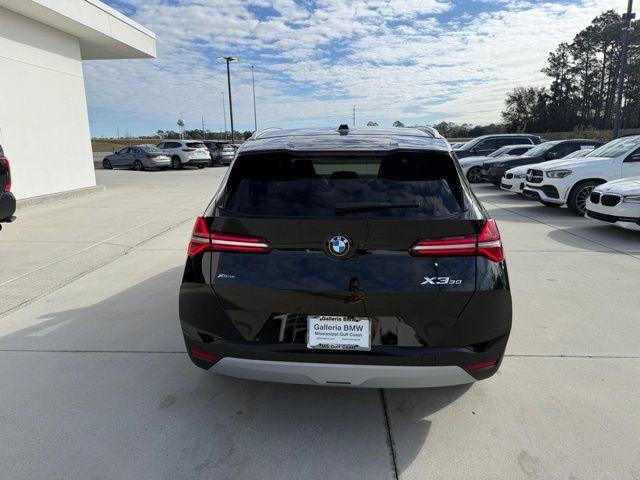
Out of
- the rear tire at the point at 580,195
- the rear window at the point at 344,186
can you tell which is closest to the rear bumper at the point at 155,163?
the rear tire at the point at 580,195

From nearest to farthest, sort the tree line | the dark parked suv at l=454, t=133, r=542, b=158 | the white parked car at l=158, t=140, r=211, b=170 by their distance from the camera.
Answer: the dark parked suv at l=454, t=133, r=542, b=158 < the white parked car at l=158, t=140, r=211, b=170 < the tree line

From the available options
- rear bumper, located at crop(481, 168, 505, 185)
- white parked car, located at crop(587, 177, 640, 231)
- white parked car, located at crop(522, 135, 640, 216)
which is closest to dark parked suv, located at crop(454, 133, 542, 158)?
rear bumper, located at crop(481, 168, 505, 185)

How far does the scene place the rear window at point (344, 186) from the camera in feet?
8.28

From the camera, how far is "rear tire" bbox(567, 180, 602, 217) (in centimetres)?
1008

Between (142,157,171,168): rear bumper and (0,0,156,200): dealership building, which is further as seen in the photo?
(142,157,171,168): rear bumper

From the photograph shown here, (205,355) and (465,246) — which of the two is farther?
(205,355)

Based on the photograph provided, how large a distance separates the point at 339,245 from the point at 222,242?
0.64m

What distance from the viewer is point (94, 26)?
41.2 feet

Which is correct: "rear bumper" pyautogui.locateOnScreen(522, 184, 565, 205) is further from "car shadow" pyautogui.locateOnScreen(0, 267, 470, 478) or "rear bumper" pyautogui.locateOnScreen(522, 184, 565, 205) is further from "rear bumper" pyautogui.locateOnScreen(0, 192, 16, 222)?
"rear bumper" pyautogui.locateOnScreen(0, 192, 16, 222)

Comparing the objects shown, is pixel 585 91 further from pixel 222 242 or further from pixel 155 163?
pixel 222 242

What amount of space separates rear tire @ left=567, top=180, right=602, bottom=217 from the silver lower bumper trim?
9.10 m

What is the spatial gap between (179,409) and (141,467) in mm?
531

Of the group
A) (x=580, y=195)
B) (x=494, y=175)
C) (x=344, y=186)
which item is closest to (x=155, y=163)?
(x=494, y=175)

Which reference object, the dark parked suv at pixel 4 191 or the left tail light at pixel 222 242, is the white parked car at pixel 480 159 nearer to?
the dark parked suv at pixel 4 191
